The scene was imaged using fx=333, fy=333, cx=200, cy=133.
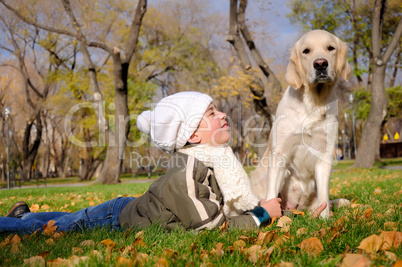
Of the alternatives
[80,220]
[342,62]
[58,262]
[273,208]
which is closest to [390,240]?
[273,208]

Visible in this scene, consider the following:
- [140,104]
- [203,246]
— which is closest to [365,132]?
[203,246]

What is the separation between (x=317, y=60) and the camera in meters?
3.33

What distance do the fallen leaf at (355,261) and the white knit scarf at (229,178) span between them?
1014 millimetres

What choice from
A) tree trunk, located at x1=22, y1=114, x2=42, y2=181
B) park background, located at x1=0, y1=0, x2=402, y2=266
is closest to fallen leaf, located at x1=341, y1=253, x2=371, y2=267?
park background, located at x1=0, y1=0, x2=402, y2=266

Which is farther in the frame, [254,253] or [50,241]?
[50,241]

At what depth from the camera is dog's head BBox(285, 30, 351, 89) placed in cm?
336

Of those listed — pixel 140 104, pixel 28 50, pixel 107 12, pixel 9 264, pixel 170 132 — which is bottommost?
pixel 9 264

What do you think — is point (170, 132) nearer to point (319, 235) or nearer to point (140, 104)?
point (319, 235)

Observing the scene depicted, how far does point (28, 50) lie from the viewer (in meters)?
23.2

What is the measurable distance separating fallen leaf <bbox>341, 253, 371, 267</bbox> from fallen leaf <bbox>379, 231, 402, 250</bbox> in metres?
0.28

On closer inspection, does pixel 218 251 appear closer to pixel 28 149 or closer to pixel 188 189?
pixel 188 189

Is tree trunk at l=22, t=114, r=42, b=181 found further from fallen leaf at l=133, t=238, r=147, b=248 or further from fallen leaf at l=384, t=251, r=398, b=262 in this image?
fallen leaf at l=384, t=251, r=398, b=262

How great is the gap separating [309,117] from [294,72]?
52 cm

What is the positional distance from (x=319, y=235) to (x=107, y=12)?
2289cm
